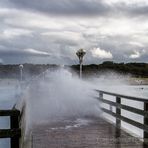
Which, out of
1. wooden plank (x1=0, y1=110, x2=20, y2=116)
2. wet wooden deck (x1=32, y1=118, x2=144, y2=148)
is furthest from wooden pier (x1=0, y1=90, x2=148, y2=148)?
wooden plank (x1=0, y1=110, x2=20, y2=116)

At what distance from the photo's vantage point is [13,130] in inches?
229

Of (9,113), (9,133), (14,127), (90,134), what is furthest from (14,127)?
(90,134)

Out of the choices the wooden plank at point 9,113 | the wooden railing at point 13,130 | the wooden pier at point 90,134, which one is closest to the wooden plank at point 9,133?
the wooden railing at point 13,130

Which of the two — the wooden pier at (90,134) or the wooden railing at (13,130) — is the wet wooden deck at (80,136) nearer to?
the wooden pier at (90,134)

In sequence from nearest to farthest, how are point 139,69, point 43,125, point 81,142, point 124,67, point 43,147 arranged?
1. point 43,147
2. point 81,142
3. point 43,125
4. point 124,67
5. point 139,69

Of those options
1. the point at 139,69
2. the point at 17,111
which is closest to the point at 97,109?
the point at 17,111

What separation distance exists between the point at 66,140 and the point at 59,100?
1522cm

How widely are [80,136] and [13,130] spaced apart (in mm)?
5893

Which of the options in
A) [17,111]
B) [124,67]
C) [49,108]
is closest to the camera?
[17,111]

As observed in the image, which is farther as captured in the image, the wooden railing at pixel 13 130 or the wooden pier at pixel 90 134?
the wooden pier at pixel 90 134

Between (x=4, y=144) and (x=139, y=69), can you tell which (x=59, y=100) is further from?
Result: (x=139, y=69)

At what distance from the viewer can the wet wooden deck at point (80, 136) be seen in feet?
32.6

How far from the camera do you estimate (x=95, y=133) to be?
12234 millimetres

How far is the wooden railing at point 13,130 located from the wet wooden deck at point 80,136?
3.79 m
